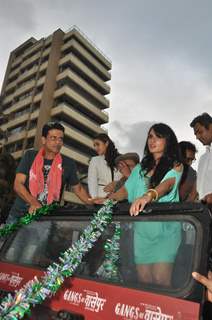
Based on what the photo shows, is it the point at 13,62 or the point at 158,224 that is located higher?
the point at 13,62

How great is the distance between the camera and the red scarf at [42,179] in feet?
10.5

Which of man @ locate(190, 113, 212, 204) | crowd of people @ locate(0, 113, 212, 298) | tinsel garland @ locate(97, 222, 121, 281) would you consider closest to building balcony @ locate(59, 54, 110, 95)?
crowd of people @ locate(0, 113, 212, 298)

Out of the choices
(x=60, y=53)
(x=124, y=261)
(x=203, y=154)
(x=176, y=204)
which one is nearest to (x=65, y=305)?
(x=124, y=261)

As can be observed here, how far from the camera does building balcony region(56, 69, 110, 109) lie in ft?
122

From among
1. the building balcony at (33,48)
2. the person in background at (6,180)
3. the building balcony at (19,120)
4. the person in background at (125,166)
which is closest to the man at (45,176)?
the person in background at (125,166)

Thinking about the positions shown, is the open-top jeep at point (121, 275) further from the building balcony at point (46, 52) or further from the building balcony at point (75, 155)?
the building balcony at point (46, 52)

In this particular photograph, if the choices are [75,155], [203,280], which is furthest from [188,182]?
[75,155]

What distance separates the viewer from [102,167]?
4.26 m

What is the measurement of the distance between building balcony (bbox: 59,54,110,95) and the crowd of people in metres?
35.8

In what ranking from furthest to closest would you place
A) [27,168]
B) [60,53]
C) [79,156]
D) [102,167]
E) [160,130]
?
[60,53] → [79,156] → [102,167] → [27,168] → [160,130]

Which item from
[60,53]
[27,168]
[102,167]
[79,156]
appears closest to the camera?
[27,168]

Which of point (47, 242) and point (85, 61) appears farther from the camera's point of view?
point (85, 61)

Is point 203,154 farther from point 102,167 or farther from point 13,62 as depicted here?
point 13,62

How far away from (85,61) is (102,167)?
38983mm
